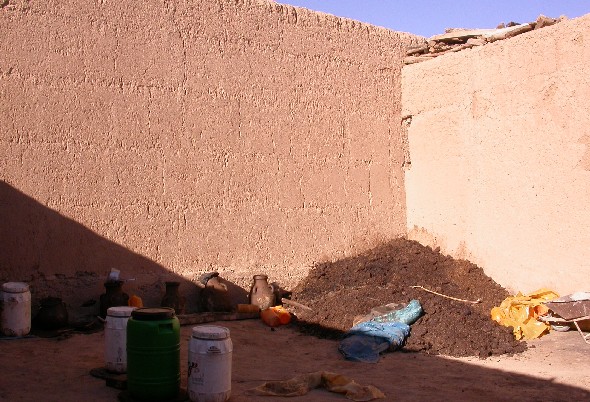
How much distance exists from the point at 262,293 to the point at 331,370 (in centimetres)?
231

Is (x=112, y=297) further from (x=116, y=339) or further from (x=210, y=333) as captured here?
(x=210, y=333)

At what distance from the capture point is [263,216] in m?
8.21

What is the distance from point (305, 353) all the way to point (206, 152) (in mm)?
2782

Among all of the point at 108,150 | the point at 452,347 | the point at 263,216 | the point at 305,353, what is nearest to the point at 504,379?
the point at 452,347

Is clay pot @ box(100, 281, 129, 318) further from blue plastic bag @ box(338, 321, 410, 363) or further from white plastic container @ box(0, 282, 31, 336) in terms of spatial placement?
blue plastic bag @ box(338, 321, 410, 363)

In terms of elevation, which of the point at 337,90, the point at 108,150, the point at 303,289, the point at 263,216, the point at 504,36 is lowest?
the point at 303,289

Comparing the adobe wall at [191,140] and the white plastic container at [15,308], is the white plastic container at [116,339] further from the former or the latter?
the adobe wall at [191,140]

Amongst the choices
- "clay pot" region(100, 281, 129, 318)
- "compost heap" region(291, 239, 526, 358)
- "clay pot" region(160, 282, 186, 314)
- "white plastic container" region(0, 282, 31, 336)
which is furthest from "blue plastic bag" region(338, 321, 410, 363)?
"white plastic container" region(0, 282, 31, 336)

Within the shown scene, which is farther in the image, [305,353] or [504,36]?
[504,36]

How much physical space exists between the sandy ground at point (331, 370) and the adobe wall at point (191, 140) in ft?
4.11

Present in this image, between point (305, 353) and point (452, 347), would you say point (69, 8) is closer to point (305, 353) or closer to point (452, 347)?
point (305, 353)

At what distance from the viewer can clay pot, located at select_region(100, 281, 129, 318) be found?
6.69 m

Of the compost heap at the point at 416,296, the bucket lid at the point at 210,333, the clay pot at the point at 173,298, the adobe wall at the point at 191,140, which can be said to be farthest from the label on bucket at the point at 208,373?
the adobe wall at the point at 191,140

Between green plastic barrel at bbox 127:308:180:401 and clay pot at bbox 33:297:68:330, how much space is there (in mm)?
2413
